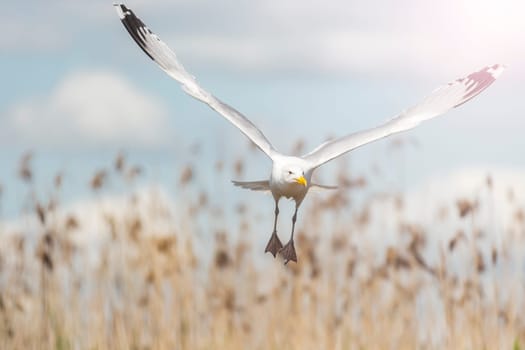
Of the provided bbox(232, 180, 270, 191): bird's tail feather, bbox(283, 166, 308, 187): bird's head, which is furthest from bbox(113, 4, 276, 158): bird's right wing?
bbox(232, 180, 270, 191): bird's tail feather

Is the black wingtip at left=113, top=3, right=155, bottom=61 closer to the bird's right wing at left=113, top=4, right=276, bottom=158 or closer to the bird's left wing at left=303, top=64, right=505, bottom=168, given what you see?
the bird's right wing at left=113, top=4, right=276, bottom=158

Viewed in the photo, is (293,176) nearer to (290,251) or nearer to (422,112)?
(290,251)

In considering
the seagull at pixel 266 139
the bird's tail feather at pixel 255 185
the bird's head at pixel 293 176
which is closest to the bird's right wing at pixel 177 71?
the seagull at pixel 266 139

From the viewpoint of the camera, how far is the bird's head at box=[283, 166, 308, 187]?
170cm

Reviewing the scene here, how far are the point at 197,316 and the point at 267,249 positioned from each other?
242 cm

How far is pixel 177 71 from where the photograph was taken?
2.25 m

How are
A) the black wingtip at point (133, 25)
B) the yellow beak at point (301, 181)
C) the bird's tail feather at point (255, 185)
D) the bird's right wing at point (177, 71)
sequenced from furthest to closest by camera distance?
the black wingtip at point (133, 25), the bird's tail feather at point (255, 185), the bird's right wing at point (177, 71), the yellow beak at point (301, 181)

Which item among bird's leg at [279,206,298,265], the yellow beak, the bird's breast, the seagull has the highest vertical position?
the seagull

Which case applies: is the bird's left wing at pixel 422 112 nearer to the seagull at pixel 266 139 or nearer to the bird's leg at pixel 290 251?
the seagull at pixel 266 139

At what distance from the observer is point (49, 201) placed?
399cm

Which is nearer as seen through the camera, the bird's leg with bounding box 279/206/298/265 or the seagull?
the seagull

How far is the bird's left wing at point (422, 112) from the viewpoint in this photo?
1920 mm

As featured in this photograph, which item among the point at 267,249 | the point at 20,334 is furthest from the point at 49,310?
the point at 267,249

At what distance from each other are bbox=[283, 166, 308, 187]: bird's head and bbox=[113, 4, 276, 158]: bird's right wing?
0.11m
